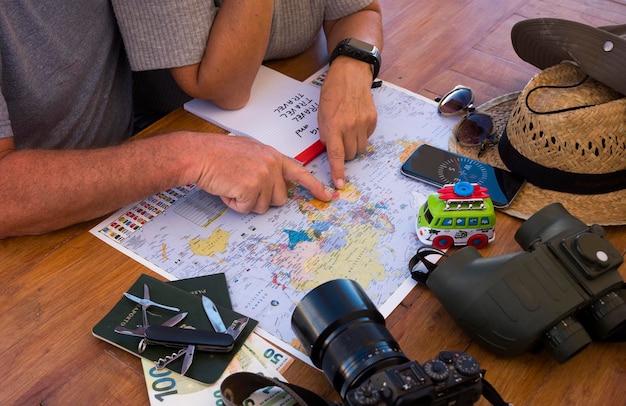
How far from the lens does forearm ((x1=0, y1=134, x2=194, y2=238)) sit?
99 centimetres

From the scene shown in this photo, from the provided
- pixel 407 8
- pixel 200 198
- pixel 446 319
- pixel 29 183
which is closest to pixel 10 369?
pixel 29 183

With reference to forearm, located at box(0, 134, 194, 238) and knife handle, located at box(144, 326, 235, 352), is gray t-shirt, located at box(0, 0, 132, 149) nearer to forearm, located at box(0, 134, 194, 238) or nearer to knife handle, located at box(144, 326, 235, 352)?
forearm, located at box(0, 134, 194, 238)

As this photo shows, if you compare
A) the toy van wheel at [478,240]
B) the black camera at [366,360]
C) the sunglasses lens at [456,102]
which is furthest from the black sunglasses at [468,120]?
the black camera at [366,360]

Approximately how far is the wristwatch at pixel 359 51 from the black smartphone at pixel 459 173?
0.81 feet

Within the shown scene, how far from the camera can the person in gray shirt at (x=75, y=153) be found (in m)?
1.01

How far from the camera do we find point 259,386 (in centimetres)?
80

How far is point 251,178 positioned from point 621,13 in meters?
1.09

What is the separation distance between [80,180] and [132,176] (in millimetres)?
81

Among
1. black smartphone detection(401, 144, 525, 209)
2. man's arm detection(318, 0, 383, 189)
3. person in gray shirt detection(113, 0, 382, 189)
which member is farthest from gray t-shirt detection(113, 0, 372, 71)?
black smartphone detection(401, 144, 525, 209)

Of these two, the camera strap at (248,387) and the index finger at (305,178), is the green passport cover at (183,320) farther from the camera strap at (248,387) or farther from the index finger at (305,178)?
the index finger at (305,178)

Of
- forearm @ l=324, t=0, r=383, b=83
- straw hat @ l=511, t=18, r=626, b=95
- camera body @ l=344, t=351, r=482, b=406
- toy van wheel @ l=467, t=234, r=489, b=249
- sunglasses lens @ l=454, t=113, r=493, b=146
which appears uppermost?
straw hat @ l=511, t=18, r=626, b=95

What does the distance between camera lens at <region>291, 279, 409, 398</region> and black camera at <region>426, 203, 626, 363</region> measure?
125 millimetres

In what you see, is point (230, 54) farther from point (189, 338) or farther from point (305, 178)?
point (189, 338)

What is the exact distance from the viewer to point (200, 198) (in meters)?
1.12
